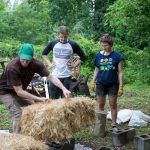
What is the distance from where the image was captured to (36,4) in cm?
2212

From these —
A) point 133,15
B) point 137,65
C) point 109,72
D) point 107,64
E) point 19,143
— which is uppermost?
point 133,15

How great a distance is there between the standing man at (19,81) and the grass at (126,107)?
52.2 inches

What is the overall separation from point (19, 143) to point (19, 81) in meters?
1.12

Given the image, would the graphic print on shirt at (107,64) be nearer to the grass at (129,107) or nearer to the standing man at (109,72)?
the standing man at (109,72)

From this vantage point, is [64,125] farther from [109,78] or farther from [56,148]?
[109,78]

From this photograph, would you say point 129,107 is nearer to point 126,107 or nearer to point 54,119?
point 126,107

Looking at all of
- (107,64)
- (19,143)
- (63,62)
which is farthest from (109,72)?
(19,143)

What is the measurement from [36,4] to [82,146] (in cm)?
1741

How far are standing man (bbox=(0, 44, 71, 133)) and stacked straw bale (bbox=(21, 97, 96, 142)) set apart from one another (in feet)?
0.86

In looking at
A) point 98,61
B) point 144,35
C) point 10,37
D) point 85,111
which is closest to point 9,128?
point 98,61

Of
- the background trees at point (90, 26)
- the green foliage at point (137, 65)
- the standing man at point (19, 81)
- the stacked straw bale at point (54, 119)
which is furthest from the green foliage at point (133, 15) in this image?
the stacked straw bale at point (54, 119)

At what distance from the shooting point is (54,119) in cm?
426

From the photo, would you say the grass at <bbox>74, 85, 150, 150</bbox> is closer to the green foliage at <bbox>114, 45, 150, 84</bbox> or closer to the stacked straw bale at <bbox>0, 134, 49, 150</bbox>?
the green foliage at <bbox>114, 45, 150, 84</bbox>

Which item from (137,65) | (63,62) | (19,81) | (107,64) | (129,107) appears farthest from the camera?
(137,65)
